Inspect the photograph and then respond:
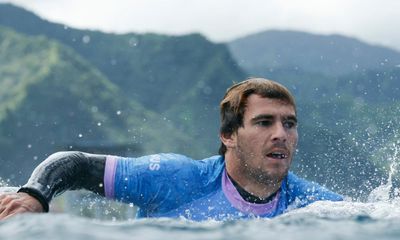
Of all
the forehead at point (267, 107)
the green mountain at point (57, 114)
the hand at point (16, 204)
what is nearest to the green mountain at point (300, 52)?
the green mountain at point (57, 114)

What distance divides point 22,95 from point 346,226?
76780 millimetres

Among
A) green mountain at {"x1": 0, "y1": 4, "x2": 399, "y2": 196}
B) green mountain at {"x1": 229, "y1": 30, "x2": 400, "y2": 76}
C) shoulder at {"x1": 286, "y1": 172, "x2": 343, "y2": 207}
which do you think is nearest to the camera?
shoulder at {"x1": 286, "y1": 172, "x2": 343, "y2": 207}

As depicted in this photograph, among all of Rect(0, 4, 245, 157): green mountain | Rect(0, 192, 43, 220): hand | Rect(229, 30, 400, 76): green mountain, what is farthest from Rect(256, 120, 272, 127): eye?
Rect(229, 30, 400, 76): green mountain

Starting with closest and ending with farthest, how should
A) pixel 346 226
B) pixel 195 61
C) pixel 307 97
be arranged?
pixel 346 226, pixel 195 61, pixel 307 97

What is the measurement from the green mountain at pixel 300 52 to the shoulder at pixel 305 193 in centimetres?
11132

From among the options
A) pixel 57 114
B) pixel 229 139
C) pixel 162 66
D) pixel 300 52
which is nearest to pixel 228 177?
pixel 229 139

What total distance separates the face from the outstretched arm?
2.71 ft

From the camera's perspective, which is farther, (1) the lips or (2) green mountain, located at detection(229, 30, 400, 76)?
(2) green mountain, located at detection(229, 30, 400, 76)

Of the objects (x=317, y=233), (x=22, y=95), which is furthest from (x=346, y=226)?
(x=22, y=95)

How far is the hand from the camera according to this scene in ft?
11.5

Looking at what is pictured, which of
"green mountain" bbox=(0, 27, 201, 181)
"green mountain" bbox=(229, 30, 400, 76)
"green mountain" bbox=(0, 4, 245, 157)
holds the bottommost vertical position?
"green mountain" bbox=(0, 27, 201, 181)

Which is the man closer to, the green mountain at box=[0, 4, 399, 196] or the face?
the face

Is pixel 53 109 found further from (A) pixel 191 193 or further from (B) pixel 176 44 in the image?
(A) pixel 191 193

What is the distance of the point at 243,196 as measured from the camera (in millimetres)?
4504
